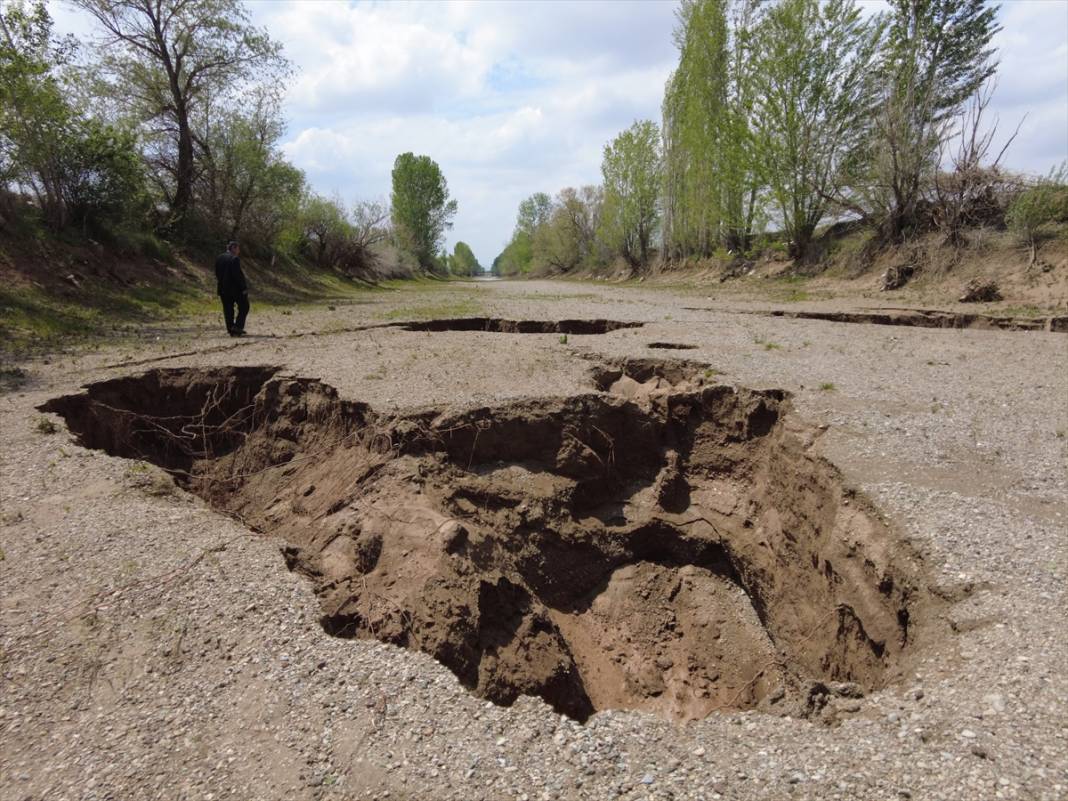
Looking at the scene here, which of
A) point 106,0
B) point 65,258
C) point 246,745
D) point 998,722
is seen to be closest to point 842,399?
point 998,722

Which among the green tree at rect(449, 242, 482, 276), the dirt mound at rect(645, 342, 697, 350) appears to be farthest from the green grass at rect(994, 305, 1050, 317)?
the green tree at rect(449, 242, 482, 276)

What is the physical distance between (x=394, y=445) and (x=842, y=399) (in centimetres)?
549

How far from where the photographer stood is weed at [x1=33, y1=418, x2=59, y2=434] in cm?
687

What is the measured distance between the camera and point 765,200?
88.1 feet

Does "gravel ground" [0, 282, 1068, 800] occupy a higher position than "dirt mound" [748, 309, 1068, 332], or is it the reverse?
"dirt mound" [748, 309, 1068, 332]

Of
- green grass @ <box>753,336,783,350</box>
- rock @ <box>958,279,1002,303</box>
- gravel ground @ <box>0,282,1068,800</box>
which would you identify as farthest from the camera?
rock @ <box>958,279,1002,303</box>

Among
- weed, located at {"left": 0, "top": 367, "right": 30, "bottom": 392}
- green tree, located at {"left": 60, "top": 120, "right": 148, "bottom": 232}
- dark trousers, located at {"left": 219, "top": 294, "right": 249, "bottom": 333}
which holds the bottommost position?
weed, located at {"left": 0, "top": 367, "right": 30, "bottom": 392}

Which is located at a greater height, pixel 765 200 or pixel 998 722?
pixel 765 200

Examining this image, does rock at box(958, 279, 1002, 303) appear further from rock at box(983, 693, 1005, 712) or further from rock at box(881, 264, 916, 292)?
rock at box(983, 693, 1005, 712)

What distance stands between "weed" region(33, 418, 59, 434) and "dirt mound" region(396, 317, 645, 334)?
7045 millimetres

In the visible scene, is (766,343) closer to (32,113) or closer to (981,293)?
(981,293)

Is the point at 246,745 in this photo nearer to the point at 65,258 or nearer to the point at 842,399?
the point at 842,399

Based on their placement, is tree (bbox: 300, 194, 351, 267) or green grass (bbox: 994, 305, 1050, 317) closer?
green grass (bbox: 994, 305, 1050, 317)

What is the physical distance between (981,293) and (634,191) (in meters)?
33.1
